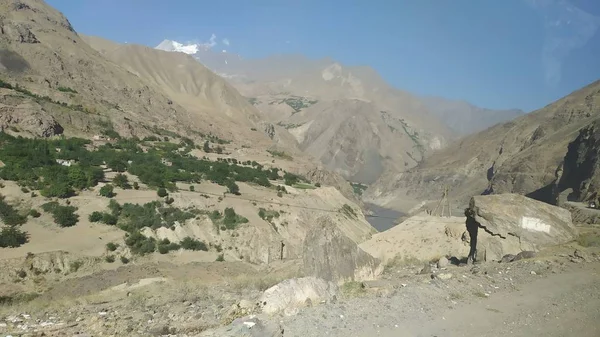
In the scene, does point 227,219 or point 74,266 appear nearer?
point 74,266

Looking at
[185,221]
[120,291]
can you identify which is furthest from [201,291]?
[185,221]

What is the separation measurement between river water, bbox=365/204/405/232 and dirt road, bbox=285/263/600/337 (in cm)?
6342

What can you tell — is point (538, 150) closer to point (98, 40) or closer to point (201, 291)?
point (201, 291)

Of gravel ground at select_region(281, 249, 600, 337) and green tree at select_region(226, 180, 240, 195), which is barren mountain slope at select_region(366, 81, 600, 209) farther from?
gravel ground at select_region(281, 249, 600, 337)

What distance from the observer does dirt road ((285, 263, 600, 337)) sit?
31.9 feet

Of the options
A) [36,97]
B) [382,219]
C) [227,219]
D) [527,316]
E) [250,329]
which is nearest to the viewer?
[250,329]

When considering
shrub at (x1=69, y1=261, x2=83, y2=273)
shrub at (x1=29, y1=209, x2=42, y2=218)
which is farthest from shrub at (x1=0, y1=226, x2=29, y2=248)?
Answer: shrub at (x1=69, y1=261, x2=83, y2=273)

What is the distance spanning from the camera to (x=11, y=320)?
1328 cm

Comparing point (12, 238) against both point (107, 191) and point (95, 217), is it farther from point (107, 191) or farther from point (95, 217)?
point (107, 191)

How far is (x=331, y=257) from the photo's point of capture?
48.3 feet

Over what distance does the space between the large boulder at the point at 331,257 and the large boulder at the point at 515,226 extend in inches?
297

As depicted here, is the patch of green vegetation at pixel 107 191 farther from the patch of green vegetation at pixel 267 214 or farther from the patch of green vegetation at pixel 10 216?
the patch of green vegetation at pixel 267 214

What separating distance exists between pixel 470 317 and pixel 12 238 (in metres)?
26.2

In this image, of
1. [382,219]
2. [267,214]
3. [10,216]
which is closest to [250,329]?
[10,216]
